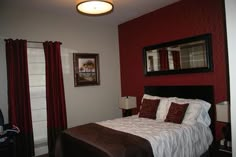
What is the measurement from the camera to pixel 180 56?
11.5 feet

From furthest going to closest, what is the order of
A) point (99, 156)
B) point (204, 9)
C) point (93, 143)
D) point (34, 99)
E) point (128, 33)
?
1. point (128, 33)
2. point (34, 99)
3. point (204, 9)
4. point (93, 143)
5. point (99, 156)

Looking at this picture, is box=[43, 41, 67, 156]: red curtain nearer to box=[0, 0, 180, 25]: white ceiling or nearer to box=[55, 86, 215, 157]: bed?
box=[0, 0, 180, 25]: white ceiling

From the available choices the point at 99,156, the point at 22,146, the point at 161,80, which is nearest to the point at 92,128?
the point at 99,156

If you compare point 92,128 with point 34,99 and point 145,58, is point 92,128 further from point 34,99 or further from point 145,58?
point 145,58

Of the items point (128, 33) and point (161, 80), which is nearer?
point (161, 80)

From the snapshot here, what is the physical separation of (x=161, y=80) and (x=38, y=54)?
2.49m

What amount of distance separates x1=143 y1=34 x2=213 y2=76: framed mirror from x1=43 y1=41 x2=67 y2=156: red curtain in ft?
5.95

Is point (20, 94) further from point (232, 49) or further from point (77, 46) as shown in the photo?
point (232, 49)

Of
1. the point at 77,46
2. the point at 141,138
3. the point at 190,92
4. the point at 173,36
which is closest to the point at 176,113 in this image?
the point at 190,92

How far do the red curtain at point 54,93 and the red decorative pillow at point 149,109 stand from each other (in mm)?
1593

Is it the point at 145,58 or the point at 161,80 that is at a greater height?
the point at 145,58

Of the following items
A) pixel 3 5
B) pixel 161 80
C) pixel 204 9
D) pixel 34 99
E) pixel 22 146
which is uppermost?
pixel 3 5

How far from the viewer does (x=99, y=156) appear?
2.07 meters

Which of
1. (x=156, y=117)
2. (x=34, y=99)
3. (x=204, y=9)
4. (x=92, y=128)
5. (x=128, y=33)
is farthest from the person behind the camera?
(x=128, y=33)
